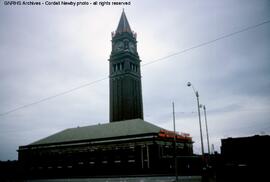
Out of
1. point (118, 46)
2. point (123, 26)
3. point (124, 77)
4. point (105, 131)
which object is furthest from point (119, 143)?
point (123, 26)

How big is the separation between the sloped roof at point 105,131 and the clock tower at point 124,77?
11324 mm

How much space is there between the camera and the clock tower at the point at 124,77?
76250 mm

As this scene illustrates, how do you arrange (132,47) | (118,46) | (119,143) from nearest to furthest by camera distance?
(119,143), (118,46), (132,47)

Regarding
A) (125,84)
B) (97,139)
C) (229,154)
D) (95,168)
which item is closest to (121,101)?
(125,84)

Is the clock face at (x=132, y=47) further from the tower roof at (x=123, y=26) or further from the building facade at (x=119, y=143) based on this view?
the tower roof at (x=123, y=26)

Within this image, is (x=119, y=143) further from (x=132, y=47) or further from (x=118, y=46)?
(x=132, y=47)

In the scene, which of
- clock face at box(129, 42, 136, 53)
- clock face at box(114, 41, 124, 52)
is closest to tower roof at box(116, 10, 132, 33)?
clock face at box(114, 41, 124, 52)

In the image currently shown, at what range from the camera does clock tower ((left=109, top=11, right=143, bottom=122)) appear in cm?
7625

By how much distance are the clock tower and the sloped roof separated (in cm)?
1132

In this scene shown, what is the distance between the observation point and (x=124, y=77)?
7781cm

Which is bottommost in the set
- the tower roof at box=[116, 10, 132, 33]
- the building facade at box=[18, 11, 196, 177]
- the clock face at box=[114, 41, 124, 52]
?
the building facade at box=[18, 11, 196, 177]

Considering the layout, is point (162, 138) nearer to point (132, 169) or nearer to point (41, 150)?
point (132, 169)

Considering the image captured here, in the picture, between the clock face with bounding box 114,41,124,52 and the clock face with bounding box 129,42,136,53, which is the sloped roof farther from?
the clock face with bounding box 129,42,136,53

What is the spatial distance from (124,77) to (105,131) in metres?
22.1
